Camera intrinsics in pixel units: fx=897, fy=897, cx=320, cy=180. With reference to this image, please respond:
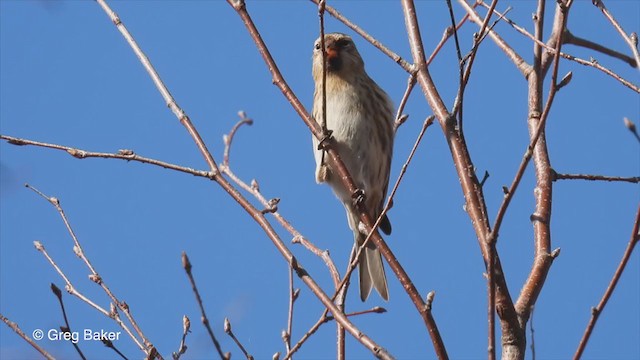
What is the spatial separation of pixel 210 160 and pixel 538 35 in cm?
109

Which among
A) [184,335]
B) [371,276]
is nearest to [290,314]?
[184,335]

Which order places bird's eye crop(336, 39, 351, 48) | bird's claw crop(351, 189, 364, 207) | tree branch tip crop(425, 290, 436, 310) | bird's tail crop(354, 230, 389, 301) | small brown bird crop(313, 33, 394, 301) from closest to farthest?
tree branch tip crop(425, 290, 436, 310), bird's claw crop(351, 189, 364, 207), bird's tail crop(354, 230, 389, 301), small brown bird crop(313, 33, 394, 301), bird's eye crop(336, 39, 351, 48)

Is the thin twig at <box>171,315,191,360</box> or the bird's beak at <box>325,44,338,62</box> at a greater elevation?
the bird's beak at <box>325,44,338,62</box>

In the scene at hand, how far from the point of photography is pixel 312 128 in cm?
334

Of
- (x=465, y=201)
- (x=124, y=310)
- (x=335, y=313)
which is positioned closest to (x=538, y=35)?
(x=465, y=201)

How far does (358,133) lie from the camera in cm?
527

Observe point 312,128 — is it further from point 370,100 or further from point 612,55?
point 370,100

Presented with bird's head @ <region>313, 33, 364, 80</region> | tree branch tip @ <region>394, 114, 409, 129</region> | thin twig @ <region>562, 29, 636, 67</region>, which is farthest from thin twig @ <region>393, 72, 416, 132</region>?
bird's head @ <region>313, 33, 364, 80</region>

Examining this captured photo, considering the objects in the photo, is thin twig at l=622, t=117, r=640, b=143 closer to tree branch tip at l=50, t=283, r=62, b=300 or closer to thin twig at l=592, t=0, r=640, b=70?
thin twig at l=592, t=0, r=640, b=70

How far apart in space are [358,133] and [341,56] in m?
0.65

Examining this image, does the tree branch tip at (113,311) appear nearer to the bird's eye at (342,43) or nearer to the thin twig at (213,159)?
the thin twig at (213,159)

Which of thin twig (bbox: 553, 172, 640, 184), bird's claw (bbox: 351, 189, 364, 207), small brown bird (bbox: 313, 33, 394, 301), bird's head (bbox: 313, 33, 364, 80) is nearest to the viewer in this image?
thin twig (bbox: 553, 172, 640, 184)

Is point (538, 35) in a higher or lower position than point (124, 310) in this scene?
higher

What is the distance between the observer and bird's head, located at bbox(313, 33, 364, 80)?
5587 millimetres
